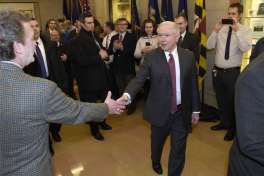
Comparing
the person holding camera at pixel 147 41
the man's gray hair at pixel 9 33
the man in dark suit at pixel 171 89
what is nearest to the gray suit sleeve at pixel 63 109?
the man's gray hair at pixel 9 33

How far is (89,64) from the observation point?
3.74 metres

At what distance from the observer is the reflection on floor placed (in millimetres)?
3061

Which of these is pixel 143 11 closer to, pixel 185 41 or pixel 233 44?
pixel 185 41

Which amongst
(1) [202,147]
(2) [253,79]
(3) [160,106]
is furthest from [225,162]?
(2) [253,79]

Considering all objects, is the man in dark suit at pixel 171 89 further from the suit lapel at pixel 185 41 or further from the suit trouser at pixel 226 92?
the suit lapel at pixel 185 41

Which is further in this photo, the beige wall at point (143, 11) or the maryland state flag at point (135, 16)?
the maryland state flag at point (135, 16)

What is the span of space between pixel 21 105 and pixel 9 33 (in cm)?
32

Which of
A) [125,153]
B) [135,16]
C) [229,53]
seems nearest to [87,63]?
[125,153]

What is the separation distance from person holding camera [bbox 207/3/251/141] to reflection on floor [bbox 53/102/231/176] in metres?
0.41

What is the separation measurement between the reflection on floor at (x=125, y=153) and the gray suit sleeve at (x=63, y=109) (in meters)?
1.69

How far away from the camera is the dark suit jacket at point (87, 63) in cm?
368

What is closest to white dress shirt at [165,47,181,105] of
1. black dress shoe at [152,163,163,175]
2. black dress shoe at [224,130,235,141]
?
black dress shoe at [152,163,163,175]

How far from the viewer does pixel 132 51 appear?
15.5ft

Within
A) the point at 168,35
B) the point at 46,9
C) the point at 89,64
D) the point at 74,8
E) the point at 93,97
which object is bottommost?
the point at 93,97
